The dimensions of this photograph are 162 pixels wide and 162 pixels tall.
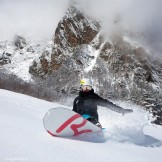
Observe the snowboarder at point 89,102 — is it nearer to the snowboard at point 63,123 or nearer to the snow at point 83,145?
the snow at point 83,145

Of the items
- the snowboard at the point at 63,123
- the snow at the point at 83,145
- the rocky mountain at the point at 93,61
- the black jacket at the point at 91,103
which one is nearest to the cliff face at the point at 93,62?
the rocky mountain at the point at 93,61

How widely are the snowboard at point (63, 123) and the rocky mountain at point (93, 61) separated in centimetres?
8812

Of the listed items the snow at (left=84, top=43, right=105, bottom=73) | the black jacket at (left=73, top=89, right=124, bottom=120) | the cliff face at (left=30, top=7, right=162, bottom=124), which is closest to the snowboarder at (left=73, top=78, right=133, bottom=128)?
the black jacket at (left=73, top=89, right=124, bottom=120)

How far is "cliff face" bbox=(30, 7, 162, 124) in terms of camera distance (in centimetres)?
12556

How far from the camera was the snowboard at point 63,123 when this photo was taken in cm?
632

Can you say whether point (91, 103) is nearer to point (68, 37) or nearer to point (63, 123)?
point (63, 123)

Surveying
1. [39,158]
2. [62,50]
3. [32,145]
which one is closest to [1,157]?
[39,158]

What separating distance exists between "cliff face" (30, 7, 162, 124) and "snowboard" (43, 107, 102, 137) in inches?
3469

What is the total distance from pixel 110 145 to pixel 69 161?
1.73 metres

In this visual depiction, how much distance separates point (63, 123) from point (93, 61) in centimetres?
14746

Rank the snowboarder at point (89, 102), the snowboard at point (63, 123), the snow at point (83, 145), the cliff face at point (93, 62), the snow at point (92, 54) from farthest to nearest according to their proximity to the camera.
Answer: the snow at point (92, 54) < the cliff face at point (93, 62) < the snowboarder at point (89, 102) < the snowboard at point (63, 123) < the snow at point (83, 145)

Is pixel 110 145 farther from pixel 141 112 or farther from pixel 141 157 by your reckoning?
pixel 141 112

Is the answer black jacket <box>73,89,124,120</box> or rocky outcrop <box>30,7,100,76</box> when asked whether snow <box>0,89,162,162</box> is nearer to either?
black jacket <box>73,89,124,120</box>

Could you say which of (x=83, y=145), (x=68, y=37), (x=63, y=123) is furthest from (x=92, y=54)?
(x=83, y=145)
